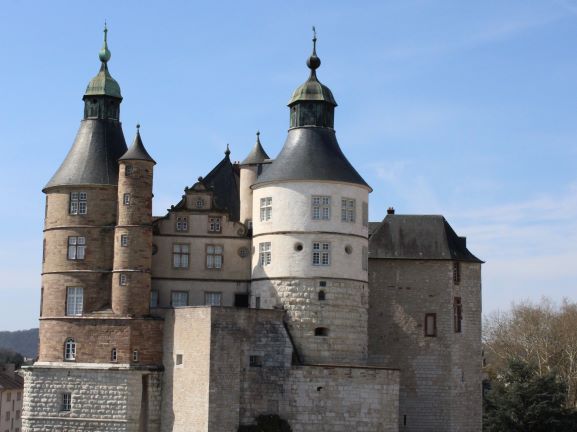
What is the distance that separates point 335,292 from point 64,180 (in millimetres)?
14827

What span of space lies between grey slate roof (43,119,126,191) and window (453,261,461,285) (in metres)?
19.0

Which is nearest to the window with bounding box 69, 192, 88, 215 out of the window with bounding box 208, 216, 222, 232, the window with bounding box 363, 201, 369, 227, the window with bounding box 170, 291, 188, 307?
the window with bounding box 170, 291, 188, 307

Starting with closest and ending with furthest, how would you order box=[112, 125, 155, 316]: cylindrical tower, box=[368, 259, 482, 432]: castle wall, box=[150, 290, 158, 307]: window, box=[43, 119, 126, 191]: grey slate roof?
1. box=[112, 125, 155, 316]: cylindrical tower
2. box=[43, 119, 126, 191]: grey slate roof
3. box=[150, 290, 158, 307]: window
4. box=[368, 259, 482, 432]: castle wall

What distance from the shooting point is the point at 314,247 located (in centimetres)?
5175

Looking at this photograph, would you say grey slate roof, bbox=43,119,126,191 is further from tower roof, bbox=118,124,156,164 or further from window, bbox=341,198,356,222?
window, bbox=341,198,356,222

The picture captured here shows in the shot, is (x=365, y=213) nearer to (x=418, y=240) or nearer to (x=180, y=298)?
(x=418, y=240)

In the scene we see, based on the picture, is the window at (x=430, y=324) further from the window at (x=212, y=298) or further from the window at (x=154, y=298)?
the window at (x=154, y=298)

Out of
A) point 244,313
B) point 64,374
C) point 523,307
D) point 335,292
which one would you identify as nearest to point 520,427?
point 335,292

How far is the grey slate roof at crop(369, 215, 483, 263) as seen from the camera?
58000 millimetres

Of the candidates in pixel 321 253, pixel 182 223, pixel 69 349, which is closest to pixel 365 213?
pixel 321 253

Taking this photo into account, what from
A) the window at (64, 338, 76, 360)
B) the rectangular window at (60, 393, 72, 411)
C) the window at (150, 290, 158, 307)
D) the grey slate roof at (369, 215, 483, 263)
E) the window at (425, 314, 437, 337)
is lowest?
the rectangular window at (60, 393, 72, 411)

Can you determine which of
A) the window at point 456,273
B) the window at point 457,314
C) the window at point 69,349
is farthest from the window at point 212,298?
the window at point 456,273

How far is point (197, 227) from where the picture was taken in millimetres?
55156

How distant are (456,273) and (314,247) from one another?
10441mm
